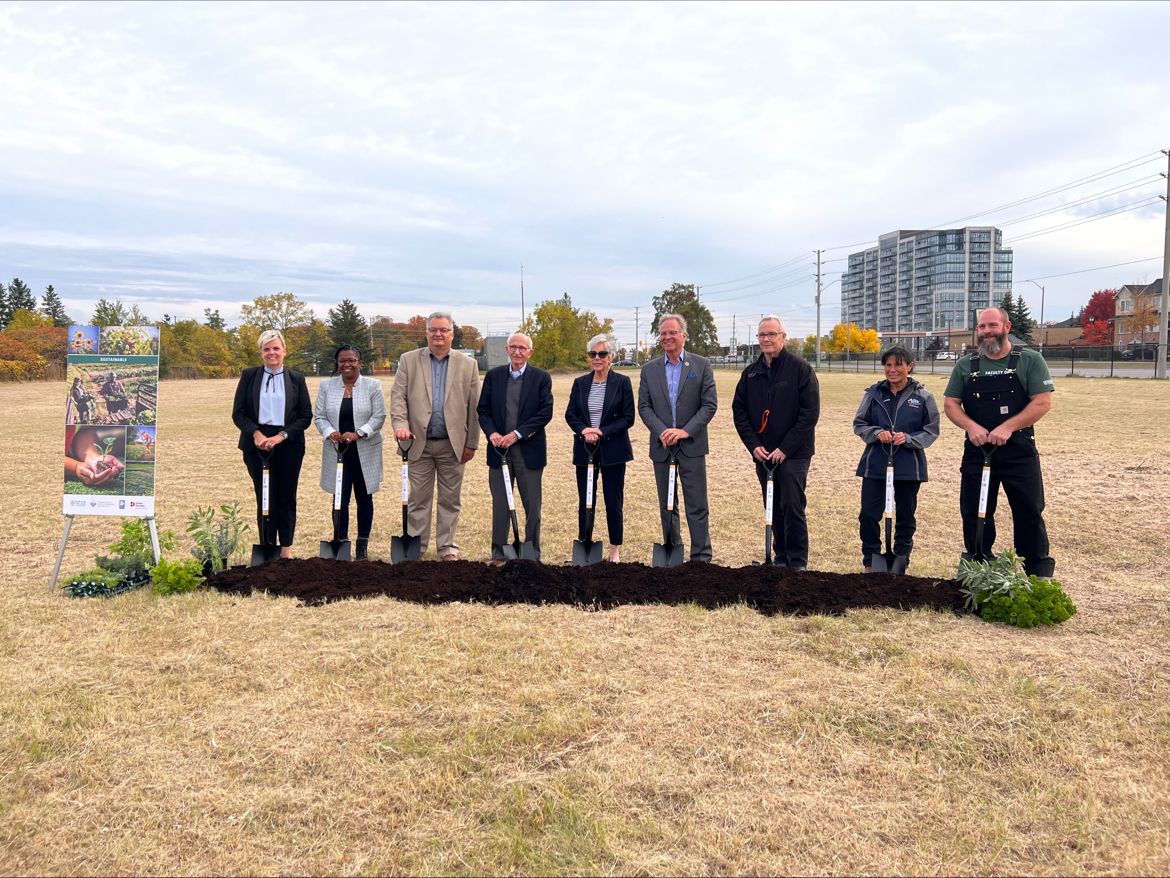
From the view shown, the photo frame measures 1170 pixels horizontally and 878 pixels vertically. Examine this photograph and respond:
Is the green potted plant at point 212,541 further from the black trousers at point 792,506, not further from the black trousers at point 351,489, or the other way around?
the black trousers at point 792,506

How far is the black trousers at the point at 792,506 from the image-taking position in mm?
6164

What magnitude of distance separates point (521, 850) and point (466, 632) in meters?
2.11

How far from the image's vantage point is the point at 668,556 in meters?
6.27

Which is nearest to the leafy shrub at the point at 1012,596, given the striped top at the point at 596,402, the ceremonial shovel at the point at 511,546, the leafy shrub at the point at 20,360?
the striped top at the point at 596,402

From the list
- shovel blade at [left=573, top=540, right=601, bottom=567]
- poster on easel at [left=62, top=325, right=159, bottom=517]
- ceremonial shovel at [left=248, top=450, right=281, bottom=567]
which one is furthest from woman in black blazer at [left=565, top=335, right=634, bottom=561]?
poster on easel at [left=62, top=325, right=159, bottom=517]

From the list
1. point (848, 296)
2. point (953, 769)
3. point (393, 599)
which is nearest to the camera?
point (953, 769)

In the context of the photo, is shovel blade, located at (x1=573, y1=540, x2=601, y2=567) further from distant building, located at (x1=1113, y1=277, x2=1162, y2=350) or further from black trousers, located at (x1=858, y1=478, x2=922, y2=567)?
distant building, located at (x1=1113, y1=277, x2=1162, y2=350)

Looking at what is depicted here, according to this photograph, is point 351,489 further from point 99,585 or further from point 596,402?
point 596,402

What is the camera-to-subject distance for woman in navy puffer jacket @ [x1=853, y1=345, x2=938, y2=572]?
20.1 ft

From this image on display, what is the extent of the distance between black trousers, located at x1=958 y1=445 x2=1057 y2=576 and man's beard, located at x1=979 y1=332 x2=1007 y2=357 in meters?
0.72

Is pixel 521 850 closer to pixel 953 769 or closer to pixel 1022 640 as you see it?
pixel 953 769

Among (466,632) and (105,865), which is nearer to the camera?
(105,865)

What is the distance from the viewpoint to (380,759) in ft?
10.9

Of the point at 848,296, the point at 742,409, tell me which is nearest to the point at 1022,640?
the point at 742,409
